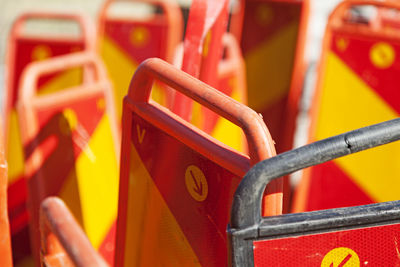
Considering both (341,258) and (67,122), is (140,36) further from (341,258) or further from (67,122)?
(341,258)

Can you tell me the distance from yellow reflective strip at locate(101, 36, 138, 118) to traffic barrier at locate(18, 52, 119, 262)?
1326 millimetres

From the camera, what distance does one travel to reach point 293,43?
11.5ft

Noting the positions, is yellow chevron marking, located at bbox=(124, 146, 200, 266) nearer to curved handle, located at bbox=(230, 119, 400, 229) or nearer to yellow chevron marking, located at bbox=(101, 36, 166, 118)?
curved handle, located at bbox=(230, 119, 400, 229)

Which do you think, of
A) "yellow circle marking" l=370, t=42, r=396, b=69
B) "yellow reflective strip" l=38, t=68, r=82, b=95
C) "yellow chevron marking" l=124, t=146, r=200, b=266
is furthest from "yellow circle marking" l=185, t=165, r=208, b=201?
"yellow reflective strip" l=38, t=68, r=82, b=95

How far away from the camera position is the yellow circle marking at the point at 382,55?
2.69 metres

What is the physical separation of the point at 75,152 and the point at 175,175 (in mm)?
1023

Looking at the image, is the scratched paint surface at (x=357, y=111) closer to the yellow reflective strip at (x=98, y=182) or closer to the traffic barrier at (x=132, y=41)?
the yellow reflective strip at (x=98, y=182)

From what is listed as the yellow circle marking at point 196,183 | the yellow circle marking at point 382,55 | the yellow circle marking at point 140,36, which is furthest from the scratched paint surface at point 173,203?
the yellow circle marking at point 140,36

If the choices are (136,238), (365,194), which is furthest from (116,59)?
(136,238)

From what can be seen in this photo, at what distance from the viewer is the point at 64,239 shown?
3.24ft

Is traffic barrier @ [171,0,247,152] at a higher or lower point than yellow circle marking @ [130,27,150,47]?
higher

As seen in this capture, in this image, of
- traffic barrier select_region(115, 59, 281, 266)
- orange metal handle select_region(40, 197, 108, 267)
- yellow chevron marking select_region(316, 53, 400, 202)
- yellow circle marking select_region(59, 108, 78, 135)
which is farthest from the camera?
yellow chevron marking select_region(316, 53, 400, 202)

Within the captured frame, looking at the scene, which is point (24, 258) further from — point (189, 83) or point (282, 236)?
point (282, 236)

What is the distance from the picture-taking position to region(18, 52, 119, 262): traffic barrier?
2109mm
